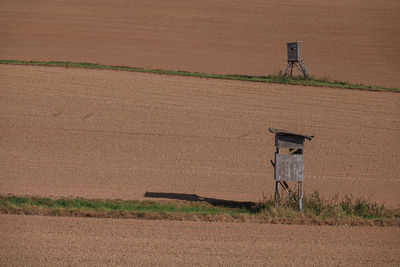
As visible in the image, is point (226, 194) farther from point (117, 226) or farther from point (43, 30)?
point (43, 30)

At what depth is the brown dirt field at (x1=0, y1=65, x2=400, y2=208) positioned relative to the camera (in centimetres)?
1313

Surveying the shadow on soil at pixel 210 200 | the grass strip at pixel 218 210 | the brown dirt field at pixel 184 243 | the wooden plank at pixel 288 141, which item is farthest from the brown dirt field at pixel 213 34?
the brown dirt field at pixel 184 243

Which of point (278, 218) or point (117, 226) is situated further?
point (278, 218)

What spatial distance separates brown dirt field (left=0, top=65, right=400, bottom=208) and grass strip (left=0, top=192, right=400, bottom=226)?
0.69 m

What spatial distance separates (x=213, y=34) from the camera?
3684cm

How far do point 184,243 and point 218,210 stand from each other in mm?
2292

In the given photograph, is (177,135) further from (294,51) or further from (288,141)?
(294,51)

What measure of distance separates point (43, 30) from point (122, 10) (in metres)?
6.67

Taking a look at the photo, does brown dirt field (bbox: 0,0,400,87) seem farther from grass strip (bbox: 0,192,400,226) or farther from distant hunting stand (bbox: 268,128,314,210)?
grass strip (bbox: 0,192,400,226)

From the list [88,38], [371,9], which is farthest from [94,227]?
[371,9]

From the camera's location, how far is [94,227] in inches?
378

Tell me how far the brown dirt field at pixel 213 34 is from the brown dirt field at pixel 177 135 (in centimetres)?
555

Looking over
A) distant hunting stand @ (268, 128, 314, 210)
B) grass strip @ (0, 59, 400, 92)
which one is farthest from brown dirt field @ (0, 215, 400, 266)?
grass strip @ (0, 59, 400, 92)

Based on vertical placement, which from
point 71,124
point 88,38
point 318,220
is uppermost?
point 88,38
